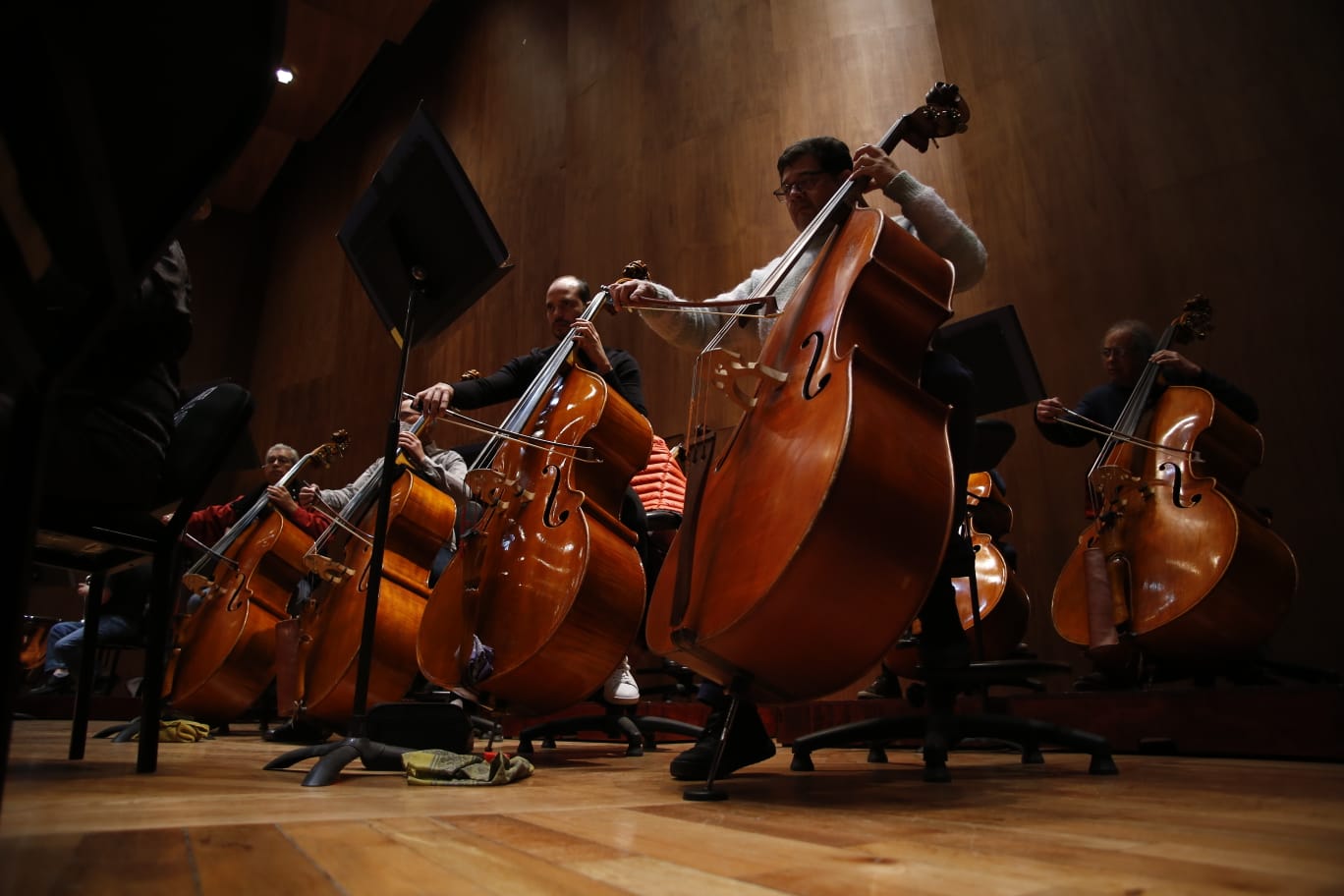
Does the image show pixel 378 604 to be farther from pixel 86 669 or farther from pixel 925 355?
pixel 925 355

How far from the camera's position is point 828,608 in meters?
1.03

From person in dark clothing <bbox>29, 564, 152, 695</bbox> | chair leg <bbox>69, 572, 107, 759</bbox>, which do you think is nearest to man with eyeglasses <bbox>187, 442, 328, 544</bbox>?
person in dark clothing <bbox>29, 564, 152, 695</bbox>

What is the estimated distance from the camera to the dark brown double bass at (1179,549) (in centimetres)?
189

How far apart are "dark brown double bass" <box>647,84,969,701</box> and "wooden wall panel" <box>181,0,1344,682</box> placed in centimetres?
224

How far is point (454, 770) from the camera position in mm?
1408

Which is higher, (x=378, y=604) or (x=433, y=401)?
(x=433, y=401)

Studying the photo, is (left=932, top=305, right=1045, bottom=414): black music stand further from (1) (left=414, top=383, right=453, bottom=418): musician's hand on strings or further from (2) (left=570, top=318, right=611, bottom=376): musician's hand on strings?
(1) (left=414, top=383, right=453, bottom=418): musician's hand on strings

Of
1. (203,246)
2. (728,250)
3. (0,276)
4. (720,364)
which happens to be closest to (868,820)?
(720,364)

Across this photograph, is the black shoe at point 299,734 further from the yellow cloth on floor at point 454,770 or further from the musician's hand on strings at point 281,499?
the yellow cloth on floor at point 454,770

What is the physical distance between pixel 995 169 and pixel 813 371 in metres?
2.92

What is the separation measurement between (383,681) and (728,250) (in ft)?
8.67

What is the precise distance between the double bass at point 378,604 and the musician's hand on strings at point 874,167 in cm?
140

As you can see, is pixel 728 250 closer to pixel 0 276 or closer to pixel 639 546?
pixel 639 546

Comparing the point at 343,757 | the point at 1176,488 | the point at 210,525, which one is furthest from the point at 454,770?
the point at 210,525
